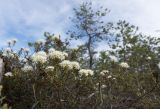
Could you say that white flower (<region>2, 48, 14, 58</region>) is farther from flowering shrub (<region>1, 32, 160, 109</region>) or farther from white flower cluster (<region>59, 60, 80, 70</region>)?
white flower cluster (<region>59, 60, 80, 70</region>)

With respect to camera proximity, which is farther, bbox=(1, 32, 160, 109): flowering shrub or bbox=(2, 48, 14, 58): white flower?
bbox=(2, 48, 14, 58): white flower

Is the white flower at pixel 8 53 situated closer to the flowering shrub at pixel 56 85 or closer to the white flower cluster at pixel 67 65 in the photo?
the flowering shrub at pixel 56 85

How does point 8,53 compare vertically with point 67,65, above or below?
above

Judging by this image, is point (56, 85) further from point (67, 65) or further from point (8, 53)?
point (8, 53)

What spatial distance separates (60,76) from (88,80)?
0.84 metres

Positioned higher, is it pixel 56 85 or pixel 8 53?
pixel 8 53

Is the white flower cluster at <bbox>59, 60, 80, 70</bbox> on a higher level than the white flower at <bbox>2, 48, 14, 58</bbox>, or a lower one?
lower

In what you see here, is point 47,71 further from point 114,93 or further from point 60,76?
point 114,93

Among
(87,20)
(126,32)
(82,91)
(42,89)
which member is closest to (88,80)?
(82,91)

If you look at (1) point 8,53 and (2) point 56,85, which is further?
(1) point 8,53

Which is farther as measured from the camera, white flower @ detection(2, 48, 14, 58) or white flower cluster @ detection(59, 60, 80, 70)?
white flower @ detection(2, 48, 14, 58)

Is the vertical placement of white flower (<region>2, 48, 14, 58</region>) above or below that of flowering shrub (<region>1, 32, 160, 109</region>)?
above

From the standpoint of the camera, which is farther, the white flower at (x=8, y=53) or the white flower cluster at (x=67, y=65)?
the white flower at (x=8, y=53)

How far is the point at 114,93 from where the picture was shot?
1024cm
